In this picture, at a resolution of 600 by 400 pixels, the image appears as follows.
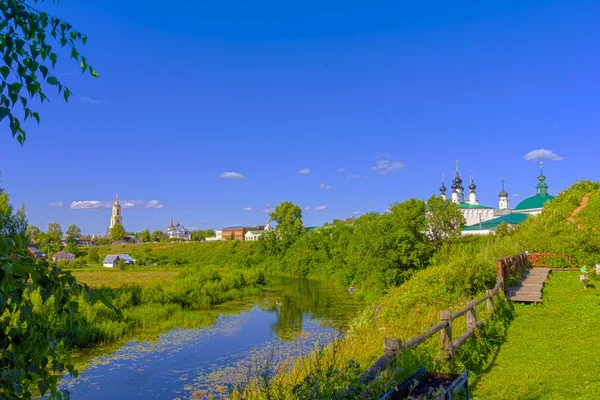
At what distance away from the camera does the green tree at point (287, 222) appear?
69.3 meters

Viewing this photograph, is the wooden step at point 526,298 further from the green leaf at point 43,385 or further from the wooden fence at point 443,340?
the green leaf at point 43,385

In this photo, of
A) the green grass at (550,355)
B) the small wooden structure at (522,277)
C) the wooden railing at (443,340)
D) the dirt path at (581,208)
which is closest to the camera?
the wooden railing at (443,340)

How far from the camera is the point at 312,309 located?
27.3 m

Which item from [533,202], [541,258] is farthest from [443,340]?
[533,202]

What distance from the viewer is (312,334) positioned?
19.5 metres

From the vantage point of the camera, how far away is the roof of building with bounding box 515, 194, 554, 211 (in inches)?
2462

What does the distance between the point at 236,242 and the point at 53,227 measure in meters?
42.3

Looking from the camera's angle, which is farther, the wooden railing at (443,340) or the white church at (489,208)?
the white church at (489,208)

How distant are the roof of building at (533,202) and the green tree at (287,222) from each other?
33705 millimetres

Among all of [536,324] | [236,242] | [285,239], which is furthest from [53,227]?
[536,324]

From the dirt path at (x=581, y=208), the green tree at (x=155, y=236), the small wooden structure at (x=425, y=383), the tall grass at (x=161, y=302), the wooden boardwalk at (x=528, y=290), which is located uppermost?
the green tree at (x=155, y=236)

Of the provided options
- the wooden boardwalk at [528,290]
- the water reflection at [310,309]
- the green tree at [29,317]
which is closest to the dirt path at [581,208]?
the wooden boardwalk at [528,290]

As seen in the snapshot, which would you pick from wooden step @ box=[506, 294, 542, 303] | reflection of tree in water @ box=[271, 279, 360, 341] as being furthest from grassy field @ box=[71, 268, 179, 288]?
wooden step @ box=[506, 294, 542, 303]

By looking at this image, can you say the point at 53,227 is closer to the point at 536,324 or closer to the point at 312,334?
the point at 312,334
